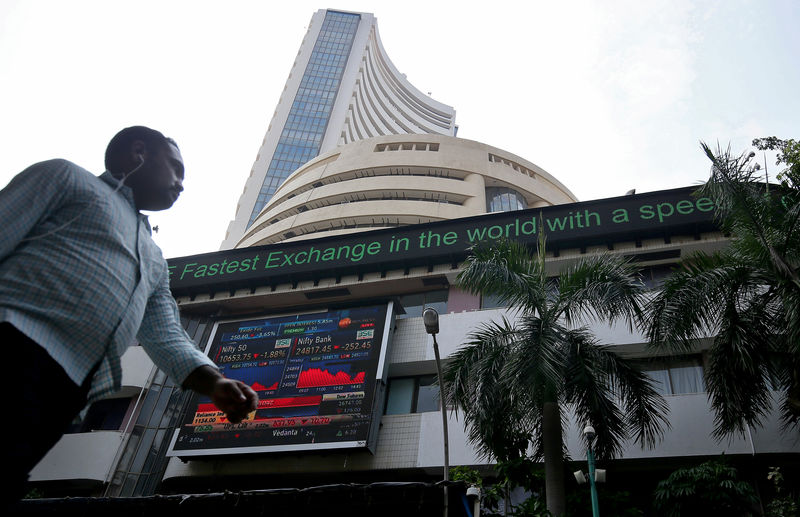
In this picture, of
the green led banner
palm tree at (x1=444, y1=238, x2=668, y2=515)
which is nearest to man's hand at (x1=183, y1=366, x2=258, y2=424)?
palm tree at (x1=444, y1=238, x2=668, y2=515)

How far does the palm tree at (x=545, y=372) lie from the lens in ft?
36.3

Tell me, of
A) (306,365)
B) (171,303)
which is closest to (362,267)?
(306,365)

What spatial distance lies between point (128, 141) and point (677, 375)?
16.7 m

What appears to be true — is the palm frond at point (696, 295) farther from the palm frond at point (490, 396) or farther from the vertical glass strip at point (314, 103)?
the vertical glass strip at point (314, 103)

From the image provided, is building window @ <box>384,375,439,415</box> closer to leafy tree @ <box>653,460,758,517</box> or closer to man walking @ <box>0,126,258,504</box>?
leafy tree @ <box>653,460,758,517</box>

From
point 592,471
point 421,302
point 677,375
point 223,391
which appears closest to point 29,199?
point 223,391

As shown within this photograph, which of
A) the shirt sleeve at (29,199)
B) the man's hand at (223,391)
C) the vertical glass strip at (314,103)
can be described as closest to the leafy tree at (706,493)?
the man's hand at (223,391)

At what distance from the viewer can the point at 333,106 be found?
8488cm

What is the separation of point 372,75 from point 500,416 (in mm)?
93852

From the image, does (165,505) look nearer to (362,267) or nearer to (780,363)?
(780,363)

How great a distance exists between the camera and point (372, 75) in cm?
9881

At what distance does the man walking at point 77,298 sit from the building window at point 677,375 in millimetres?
15688

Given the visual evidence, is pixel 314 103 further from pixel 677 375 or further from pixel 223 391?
pixel 223 391

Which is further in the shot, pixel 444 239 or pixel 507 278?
pixel 444 239
